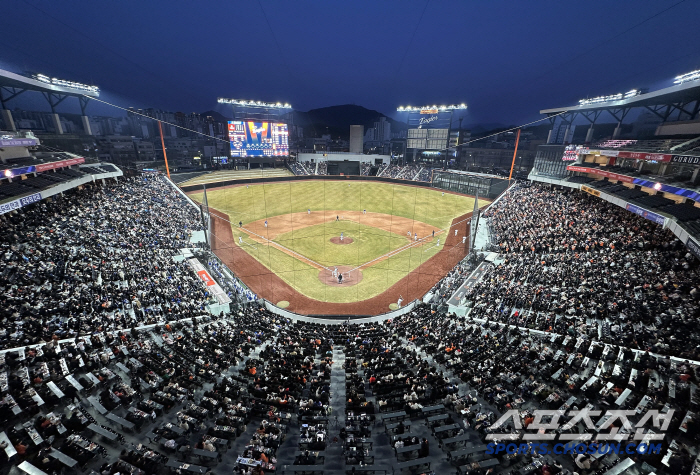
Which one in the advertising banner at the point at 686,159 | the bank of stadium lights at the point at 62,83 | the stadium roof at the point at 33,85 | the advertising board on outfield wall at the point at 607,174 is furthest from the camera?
the bank of stadium lights at the point at 62,83

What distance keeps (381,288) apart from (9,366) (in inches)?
773

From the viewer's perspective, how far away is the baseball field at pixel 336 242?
2317 centimetres

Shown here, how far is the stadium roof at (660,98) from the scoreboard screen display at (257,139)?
56.6 meters

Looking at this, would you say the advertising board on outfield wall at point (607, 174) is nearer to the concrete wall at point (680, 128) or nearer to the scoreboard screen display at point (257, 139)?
the concrete wall at point (680, 128)

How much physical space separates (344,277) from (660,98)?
36.7m

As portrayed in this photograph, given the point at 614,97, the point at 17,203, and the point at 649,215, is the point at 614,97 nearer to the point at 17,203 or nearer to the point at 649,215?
the point at 649,215

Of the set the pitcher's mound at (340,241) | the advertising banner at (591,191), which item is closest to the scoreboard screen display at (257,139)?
the pitcher's mound at (340,241)

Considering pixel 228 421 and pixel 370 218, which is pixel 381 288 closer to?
pixel 228 421

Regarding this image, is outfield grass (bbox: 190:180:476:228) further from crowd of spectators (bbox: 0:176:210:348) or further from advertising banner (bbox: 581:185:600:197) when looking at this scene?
advertising banner (bbox: 581:185:600:197)

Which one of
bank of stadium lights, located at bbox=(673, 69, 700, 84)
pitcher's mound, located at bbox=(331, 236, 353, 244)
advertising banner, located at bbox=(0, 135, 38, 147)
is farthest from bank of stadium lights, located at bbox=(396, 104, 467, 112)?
advertising banner, located at bbox=(0, 135, 38, 147)

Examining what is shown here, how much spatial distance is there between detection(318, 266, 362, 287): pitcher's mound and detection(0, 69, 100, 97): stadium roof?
3832 cm

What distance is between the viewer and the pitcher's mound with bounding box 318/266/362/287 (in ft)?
78.9

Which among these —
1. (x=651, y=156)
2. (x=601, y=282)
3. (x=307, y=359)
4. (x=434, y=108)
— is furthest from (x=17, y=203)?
(x=434, y=108)

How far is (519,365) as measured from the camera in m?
11.9
